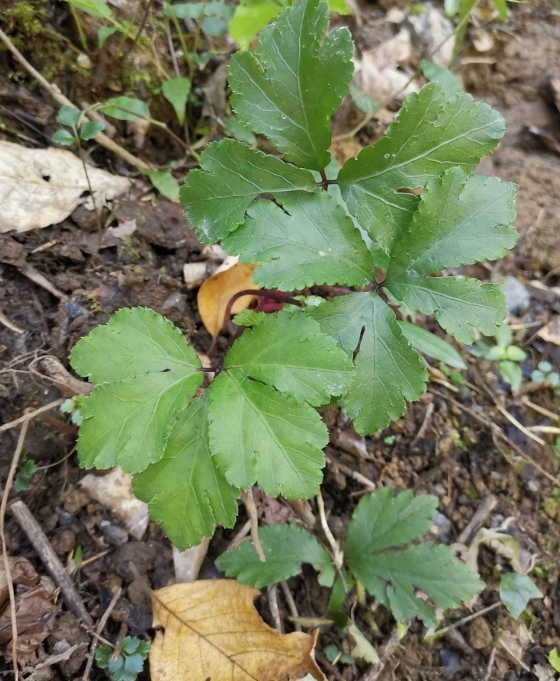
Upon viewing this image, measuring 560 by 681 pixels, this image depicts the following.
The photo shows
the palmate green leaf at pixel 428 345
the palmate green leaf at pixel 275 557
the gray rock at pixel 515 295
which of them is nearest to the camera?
the palmate green leaf at pixel 275 557

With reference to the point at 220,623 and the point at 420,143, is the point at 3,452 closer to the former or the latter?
the point at 220,623

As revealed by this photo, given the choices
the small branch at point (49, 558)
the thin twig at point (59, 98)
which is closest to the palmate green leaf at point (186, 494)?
the small branch at point (49, 558)

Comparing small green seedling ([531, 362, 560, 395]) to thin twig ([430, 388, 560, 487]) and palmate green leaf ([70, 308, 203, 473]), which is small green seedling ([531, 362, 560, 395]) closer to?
thin twig ([430, 388, 560, 487])

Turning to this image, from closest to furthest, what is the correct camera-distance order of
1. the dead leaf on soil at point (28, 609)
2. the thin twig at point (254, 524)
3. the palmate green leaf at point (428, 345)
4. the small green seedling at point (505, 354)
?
the dead leaf on soil at point (28, 609)
the thin twig at point (254, 524)
the palmate green leaf at point (428, 345)
the small green seedling at point (505, 354)

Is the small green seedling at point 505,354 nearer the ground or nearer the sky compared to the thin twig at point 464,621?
nearer the sky

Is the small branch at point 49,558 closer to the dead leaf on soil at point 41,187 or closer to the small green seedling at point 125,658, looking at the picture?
the small green seedling at point 125,658

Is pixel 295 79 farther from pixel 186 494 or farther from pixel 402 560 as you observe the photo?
pixel 402 560

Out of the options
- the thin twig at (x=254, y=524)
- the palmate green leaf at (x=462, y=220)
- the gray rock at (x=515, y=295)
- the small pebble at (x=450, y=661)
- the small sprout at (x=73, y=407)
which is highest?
the palmate green leaf at (x=462, y=220)
